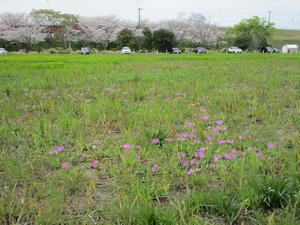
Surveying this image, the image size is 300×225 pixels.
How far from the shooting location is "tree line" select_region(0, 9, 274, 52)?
57.2 meters

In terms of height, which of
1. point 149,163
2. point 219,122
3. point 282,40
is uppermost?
point 282,40

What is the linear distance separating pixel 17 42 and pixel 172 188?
6337 centimetres

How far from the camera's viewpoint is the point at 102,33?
229 ft

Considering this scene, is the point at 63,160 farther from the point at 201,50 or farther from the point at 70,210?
the point at 201,50

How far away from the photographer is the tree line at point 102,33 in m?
57.2

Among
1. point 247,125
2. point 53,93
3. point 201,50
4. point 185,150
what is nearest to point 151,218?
point 185,150

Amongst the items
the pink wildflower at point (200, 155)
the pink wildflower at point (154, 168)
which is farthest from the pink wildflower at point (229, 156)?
the pink wildflower at point (154, 168)

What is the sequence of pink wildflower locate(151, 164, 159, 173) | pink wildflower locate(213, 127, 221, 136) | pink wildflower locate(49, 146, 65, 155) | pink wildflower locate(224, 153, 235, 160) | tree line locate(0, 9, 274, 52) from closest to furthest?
pink wildflower locate(151, 164, 159, 173), pink wildflower locate(224, 153, 235, 160), pink wildflower locate(49, 146, 65, 155), pink wildflower locate(213, 127, 221, 136), tree line locate(0, 9, 274, 52)

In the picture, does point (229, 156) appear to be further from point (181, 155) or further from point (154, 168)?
point (154, 168)

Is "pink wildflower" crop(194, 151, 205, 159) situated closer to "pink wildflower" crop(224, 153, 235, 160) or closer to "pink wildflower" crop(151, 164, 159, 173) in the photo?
"pink wildflower" crop(224, 153, 235, 160)

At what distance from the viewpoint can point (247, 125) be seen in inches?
185

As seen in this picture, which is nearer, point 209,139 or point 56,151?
point 56,151

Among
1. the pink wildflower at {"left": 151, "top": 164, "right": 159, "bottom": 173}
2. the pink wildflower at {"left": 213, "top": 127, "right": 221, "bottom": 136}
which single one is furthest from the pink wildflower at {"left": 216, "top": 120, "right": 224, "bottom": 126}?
the pink wildflower at {"left": 151, "top": 164, "right": 159, "bottom": 173}

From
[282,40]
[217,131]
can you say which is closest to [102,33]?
[282,40]
